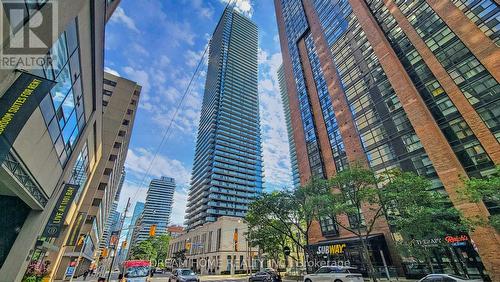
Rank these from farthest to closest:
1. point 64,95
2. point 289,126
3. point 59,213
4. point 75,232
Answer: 1. point 289,126
2. point 75,232
3. point 59,213
4. point 64,95

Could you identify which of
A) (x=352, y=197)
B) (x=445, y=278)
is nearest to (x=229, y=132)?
(x=352, y=197)

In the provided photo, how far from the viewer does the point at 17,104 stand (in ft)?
28.0

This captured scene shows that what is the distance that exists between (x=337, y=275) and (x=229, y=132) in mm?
106826

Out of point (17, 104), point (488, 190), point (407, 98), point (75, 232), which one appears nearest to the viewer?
point (17, 104)

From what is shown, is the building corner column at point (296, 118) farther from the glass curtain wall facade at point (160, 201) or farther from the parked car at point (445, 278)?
the glass curtain wall facade at point (160, 201)

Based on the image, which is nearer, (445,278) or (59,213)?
(445,278)

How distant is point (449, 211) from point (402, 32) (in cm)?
2784

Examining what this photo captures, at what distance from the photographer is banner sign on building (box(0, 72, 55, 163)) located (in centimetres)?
813

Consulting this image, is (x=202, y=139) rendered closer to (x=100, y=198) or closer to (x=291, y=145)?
(x=291, y=145)

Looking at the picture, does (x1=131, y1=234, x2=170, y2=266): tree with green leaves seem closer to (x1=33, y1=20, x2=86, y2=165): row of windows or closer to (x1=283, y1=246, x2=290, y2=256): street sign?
(x1=283, y1=246, x2=290, y2=256): street sign

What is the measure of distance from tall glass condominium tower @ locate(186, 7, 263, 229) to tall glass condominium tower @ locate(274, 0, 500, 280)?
63027 mm

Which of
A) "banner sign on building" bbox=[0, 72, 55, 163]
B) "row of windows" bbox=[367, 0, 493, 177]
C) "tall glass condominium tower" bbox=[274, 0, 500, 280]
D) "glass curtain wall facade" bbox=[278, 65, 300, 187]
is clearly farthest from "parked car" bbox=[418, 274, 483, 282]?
"glass curtain wall facade" bbox=[278, 65, 300, 187]

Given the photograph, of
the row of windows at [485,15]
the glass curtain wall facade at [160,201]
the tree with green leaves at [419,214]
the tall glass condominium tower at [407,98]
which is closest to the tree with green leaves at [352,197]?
the tree with green leaves at [419,214]

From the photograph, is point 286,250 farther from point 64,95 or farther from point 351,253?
point 64,95
